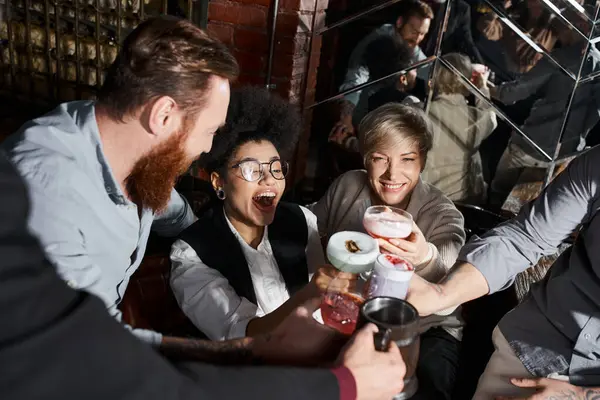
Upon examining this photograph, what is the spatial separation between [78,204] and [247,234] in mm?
750

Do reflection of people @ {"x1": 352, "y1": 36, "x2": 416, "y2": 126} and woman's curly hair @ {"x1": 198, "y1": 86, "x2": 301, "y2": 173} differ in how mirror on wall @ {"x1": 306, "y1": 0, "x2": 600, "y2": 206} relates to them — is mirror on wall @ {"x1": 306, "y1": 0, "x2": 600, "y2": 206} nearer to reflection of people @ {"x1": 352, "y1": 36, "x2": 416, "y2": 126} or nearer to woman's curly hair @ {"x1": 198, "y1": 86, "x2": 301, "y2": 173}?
reflection of people @ {"x1": 352, "y1": 36, "x2": 416, "y2": 126}

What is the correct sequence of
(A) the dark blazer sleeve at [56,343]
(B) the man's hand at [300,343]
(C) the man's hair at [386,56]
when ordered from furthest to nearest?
(C) the man's hair at [386,56], (B) the man's hand at [300,343], (A) the dark blazer sleeve at [56,343]

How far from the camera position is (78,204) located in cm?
147

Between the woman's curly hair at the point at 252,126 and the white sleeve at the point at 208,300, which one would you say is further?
the woman's curly hair at the point at 252,126

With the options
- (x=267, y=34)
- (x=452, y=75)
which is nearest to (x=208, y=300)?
(x=267, y=34)

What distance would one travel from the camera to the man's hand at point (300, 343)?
1.14 metres

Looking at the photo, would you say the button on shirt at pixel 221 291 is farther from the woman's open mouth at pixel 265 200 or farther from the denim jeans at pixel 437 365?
the denim jeans at pixel 437 365

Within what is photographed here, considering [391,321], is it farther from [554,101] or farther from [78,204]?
[554,101]

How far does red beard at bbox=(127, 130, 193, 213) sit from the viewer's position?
1.66m

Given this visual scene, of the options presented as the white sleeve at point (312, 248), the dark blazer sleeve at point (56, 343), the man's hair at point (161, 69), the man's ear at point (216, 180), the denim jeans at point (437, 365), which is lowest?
the denim jeans at point (437, 365)

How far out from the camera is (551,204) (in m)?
1.75

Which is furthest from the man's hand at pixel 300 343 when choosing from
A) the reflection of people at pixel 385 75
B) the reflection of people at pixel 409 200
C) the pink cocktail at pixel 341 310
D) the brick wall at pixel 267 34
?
the reflection of people at pixel 385 75

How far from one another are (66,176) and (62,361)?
75 centimetres

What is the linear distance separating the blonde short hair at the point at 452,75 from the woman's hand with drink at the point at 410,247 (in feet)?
5.55
